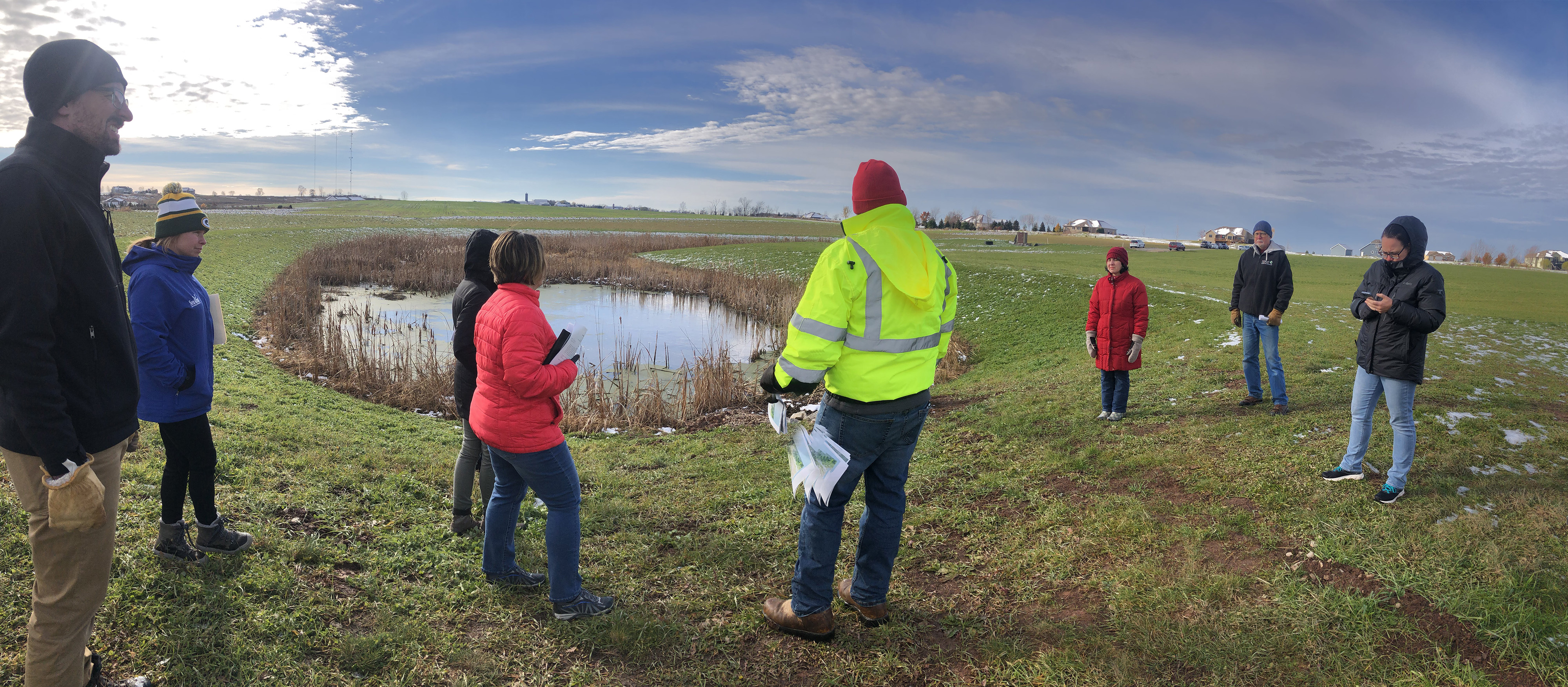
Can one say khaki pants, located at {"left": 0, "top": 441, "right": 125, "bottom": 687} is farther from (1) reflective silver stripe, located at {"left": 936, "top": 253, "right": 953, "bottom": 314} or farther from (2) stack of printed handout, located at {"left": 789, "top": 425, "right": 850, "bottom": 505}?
(1) reflective silver stripe, located at {"left": 936, "top": 253, "right": 953, "bottom": 314}

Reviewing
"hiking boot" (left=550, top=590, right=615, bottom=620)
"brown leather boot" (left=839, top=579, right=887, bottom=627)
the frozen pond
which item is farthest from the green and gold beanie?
the frozen pond

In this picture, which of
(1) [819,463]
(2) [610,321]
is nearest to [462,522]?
(1) [819,463]

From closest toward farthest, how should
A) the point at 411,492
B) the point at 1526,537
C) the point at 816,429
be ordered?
the point at 816,429, the point at 1526,537, the point at 411,492

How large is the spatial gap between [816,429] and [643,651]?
146 centimetres

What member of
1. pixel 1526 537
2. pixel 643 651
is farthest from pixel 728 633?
pixel 1526 537

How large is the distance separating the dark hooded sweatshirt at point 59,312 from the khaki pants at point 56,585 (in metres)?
0.14

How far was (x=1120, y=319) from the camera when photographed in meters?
7.39

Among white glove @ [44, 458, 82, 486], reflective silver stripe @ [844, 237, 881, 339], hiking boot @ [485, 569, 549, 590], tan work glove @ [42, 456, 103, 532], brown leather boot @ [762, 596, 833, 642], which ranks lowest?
hiking boot @ [485, 569, 549, 590]

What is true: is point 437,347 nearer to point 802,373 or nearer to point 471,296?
point 471,296

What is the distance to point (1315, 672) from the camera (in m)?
3.17

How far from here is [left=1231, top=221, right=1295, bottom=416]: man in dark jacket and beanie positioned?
726cm

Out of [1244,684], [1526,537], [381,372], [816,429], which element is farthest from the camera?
[381,372]

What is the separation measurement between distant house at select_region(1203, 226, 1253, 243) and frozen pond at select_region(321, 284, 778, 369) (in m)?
70.9

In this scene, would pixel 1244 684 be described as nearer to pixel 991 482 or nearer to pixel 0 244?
pixel 991 482
